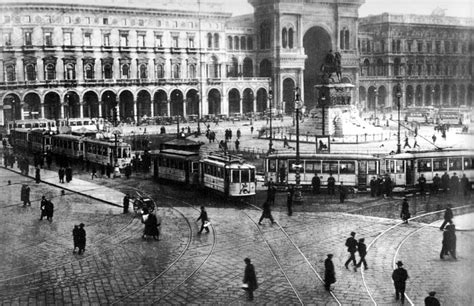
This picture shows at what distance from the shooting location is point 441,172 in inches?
1102

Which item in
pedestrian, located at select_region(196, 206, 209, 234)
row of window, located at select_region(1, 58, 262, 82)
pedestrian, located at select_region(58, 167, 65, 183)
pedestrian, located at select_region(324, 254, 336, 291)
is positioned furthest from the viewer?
row of window, located at select_region(1, 58, 262, 82)

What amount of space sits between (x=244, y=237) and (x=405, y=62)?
71.8 metres

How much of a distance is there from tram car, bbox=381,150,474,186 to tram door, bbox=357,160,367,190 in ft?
2.66

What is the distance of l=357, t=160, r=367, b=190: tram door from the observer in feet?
90.8

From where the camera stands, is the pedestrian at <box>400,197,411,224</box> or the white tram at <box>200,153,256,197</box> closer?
the pedestrian at <box>400,197,411,224</box>

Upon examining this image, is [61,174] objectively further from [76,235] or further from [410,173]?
[410,173]

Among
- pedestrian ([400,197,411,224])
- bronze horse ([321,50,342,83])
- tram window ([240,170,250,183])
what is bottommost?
pedestrian ([400,197,411,224])

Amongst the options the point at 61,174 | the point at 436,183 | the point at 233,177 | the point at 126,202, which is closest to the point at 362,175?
the point at 436,183

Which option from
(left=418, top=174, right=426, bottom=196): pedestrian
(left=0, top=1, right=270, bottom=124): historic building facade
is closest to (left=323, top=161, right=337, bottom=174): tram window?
(left=418, top=174, right=426, bottom=196): pedestrian

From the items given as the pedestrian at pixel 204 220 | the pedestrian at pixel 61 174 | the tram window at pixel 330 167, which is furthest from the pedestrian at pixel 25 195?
the tram window at pixel 330 167

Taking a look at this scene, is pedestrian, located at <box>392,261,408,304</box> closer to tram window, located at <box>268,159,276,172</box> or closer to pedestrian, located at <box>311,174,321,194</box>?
pedestrian, located at <box>311,174,321,194</box>

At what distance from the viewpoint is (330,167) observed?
91.9 feet

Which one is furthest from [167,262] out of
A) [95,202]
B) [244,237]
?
[95,202]

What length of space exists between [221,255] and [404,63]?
73.5 meters
